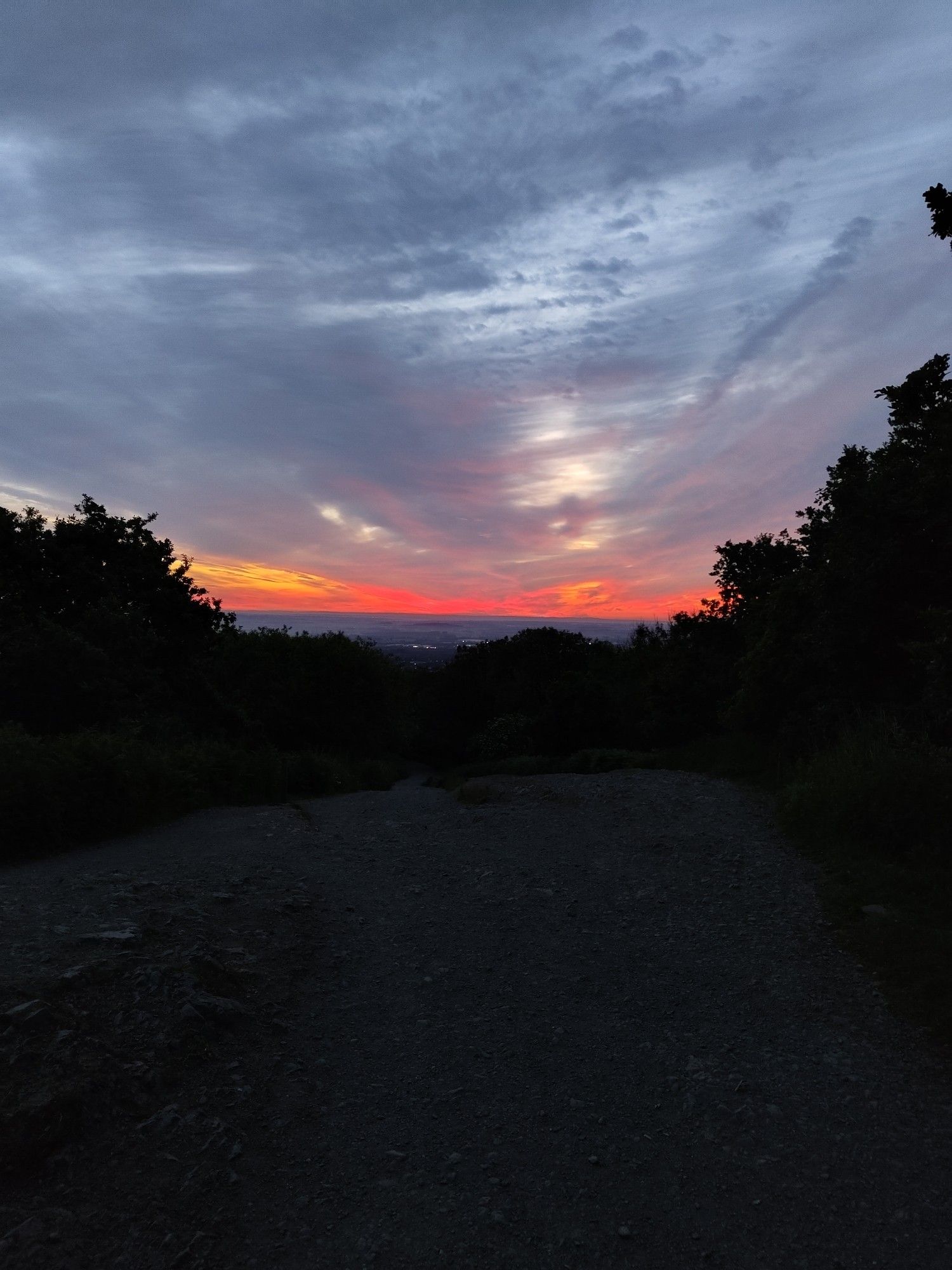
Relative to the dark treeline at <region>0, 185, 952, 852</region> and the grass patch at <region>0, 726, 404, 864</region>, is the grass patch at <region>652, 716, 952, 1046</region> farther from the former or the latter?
the grass patch at <region>0, 726, 404, 864</region>

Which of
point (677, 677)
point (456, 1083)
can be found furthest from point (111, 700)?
point (677, 677)

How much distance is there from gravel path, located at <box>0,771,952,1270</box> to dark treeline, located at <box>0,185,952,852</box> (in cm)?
236

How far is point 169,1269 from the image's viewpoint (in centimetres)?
299

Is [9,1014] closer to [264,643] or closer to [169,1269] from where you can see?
[169,1269]

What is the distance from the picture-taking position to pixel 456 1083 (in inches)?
173

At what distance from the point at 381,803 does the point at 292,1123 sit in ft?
34.5

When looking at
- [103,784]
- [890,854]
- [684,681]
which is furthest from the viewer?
[684,681]

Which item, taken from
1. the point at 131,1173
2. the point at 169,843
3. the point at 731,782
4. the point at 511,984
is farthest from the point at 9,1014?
the point at 731,782

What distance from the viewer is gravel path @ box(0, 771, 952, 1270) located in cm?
321

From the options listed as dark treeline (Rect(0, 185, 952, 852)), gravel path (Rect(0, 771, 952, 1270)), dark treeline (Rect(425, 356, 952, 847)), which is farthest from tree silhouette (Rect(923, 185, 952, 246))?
gravel path (Rect(0, 771, 952, 1270))

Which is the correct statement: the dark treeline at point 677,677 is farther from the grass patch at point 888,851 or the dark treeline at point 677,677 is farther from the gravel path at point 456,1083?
the gravel path at point 456,1083

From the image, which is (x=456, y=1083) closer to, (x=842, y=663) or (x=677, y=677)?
(x=842, y=663)

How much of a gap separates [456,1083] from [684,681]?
66.1 ft

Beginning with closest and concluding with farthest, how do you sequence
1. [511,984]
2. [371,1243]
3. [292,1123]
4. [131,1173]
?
[371,1243] → [131,1173] → [292,1123] → [511,984]
